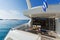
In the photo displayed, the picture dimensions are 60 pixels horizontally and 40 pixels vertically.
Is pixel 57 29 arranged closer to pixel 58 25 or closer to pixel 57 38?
pixel 58 25

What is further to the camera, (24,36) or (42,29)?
(42,29)

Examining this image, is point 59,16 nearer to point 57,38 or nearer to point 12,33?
point 57,38

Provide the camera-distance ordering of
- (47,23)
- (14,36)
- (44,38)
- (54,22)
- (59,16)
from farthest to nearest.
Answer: (47,23)
(54,22)
(59,16)
(14,36)
(44,38)

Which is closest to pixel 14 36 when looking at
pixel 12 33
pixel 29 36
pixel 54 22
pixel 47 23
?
pixel 12 33

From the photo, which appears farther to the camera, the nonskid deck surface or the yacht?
the yacht

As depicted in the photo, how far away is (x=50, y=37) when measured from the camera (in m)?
4.19

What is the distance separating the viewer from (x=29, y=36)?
4273mm

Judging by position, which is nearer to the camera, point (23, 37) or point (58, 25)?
point (23, 37)

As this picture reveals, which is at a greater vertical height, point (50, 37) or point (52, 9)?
point (52, 9)

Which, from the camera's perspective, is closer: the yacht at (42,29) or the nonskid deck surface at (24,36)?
the nonskid deck surface at (24,36)

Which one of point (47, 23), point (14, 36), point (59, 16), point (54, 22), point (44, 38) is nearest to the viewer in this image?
point (44, 38)

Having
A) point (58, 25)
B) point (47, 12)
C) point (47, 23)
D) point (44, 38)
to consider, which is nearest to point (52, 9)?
→ point (47, 12)

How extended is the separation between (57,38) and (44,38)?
0.36 metres

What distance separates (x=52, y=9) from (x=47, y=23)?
126 cm
